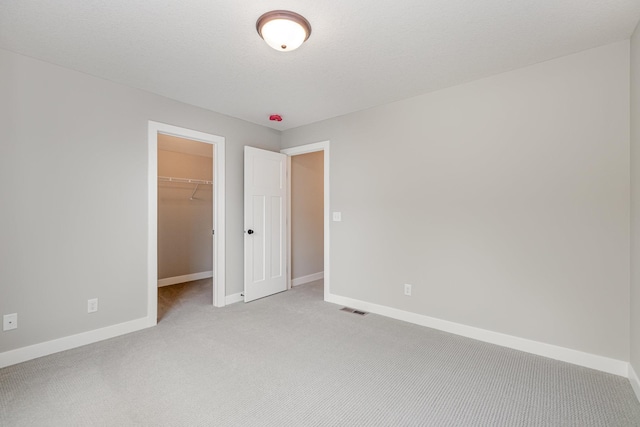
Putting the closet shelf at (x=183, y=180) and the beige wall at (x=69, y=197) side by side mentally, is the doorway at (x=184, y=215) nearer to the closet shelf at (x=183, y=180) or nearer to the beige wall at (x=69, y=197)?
the closet shelf at (x=183, y=180)

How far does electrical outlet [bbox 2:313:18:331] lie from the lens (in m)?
2.29

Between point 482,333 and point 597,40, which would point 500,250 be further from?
point 597,40

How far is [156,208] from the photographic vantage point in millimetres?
3137

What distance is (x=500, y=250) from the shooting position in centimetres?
269

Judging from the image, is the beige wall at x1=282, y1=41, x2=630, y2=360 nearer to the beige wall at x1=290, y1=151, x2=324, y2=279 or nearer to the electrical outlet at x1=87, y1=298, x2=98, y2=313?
the beige wall at x1=290, y1=151, x2=324, y2=279

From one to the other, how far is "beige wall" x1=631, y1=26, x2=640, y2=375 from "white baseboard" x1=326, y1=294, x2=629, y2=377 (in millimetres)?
177

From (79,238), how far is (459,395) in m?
3.29

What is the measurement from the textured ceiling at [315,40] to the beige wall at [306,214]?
193cm

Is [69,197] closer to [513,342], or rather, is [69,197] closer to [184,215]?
[184,215]

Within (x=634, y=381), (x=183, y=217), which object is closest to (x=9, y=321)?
(x=183, y=217)

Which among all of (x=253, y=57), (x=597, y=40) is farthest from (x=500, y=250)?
(x=253, y=57)

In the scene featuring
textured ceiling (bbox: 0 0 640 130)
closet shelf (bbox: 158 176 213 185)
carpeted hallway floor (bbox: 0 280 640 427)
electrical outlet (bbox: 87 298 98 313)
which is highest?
textured ceiling (bbox: 0 0 640 130)

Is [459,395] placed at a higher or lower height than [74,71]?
lower

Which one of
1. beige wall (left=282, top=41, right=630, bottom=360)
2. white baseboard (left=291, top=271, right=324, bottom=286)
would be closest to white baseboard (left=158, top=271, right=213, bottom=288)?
white baseboard (left=291, top=271, right=324, bottom=286)
